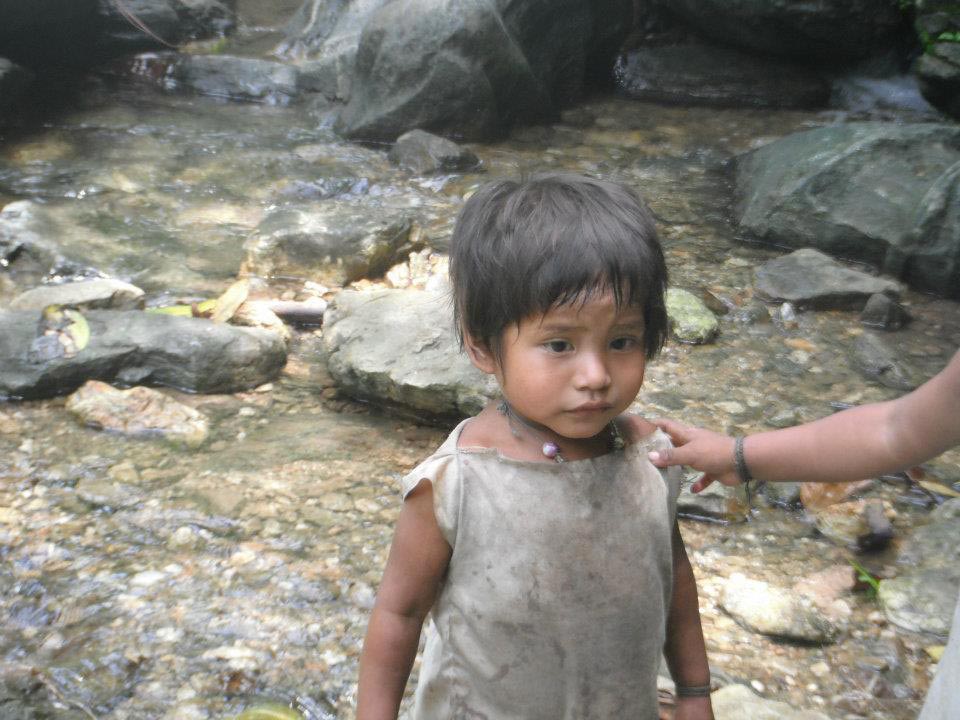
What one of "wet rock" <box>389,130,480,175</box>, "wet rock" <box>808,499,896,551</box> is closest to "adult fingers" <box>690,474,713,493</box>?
"wet rock" <box>808,499,896,551</box>

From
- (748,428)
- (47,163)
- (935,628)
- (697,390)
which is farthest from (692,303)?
(47,163)

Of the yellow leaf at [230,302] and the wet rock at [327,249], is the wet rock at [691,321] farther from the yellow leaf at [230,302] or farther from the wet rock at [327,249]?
the yellow leaf at [230,302]

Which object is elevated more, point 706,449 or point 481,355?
point 481,355

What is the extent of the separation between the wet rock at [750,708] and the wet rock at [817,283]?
2526mm

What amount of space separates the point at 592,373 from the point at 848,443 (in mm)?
498

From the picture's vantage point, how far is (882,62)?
7.79m

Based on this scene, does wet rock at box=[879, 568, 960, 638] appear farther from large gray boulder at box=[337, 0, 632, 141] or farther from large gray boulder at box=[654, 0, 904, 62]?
large gray boulder at box=[654, 0, 904, 62]

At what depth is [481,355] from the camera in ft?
4.85

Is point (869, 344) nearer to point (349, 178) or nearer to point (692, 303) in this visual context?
point (692, 303)

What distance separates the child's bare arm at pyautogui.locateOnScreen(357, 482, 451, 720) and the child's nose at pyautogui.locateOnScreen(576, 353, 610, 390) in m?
0.29

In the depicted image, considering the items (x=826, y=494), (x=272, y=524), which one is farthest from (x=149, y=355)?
(x=826, y=494)

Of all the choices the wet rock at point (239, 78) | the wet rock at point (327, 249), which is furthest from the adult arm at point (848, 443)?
the wet rock at point (239, 78)

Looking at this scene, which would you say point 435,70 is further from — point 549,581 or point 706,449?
point 549,581

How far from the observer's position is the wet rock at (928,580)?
2.33 metres
